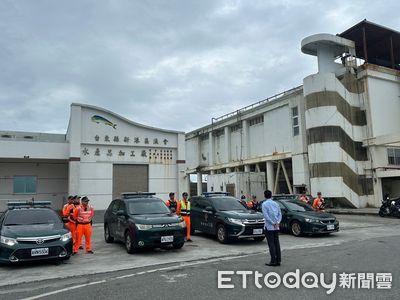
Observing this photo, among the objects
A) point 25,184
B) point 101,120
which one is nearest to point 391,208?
point 101,120

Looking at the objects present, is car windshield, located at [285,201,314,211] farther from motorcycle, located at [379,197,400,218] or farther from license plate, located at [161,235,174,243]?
motorcycle, located at [379,197,400,218]

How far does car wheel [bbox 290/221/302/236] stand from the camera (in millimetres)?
13536

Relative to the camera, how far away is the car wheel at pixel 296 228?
1354 cm

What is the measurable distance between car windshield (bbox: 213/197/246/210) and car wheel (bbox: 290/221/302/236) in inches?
85.6

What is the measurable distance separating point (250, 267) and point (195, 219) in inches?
244

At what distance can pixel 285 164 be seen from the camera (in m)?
36.2

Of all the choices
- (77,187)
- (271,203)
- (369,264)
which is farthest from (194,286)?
(77,187)

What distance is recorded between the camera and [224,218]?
12078 millimetres

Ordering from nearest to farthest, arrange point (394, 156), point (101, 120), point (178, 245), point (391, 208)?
point (178, 245)
point (101, 120)
point (391, 208)
point (394, 156)

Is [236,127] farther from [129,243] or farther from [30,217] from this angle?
[30,217]

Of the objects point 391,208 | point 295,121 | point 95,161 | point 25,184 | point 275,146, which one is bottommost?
point 391,208

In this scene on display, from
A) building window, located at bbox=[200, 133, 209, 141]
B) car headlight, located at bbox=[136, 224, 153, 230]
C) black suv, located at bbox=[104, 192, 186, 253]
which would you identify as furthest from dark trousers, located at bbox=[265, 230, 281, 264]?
building window, located at bbox=[200, 133, 209, 141]

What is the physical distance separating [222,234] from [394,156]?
78.5ft

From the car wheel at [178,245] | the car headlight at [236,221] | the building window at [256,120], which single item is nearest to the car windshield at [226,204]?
the car headlight at [236,221]
